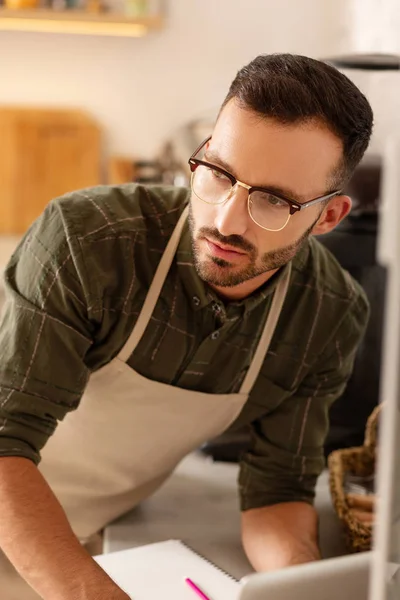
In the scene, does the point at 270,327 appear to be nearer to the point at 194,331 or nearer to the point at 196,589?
the point at 194,331

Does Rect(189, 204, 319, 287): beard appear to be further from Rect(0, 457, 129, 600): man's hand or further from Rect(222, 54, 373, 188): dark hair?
Rect(0, 457, 129, 600): man's hand

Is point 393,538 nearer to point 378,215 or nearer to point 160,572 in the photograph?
point 160,572

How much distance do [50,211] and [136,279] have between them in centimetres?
14

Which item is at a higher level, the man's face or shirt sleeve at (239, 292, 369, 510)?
the man's face

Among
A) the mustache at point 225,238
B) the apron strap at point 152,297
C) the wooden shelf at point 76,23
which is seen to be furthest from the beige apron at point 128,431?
the wooden shelf at point 76,23

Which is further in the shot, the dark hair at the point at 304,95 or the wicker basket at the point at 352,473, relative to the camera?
the wicker basket at the point at 352,473

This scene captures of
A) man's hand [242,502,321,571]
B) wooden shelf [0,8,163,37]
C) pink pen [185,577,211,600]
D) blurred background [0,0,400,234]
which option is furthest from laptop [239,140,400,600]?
wooden shelf [0,8,163,37]

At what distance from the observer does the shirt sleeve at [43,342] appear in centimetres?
97

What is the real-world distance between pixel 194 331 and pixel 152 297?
0.26 feet

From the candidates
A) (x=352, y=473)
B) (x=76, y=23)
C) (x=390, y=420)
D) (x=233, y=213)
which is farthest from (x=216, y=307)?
(x=76, y=23)

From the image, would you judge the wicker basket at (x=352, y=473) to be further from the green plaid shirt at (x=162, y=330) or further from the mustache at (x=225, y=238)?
the mustache at (x=225, y=238)

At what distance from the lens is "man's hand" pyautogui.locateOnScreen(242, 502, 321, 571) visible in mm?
1094

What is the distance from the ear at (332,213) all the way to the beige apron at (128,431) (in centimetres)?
8

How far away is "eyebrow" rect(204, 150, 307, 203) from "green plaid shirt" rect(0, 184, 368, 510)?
14cm
